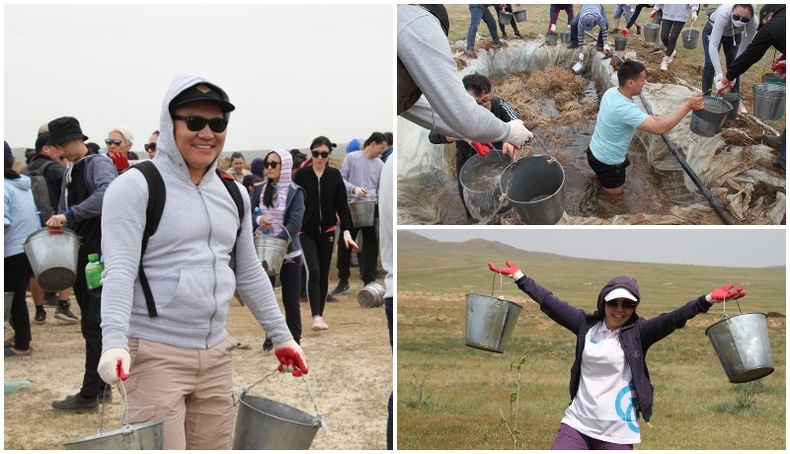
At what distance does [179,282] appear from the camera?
2.77m

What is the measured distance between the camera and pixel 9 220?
631 centimetres

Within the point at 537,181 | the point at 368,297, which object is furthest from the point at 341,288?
the point at 537,181

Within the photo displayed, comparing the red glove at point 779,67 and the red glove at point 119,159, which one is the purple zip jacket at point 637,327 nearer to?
the red glove at point 119,159

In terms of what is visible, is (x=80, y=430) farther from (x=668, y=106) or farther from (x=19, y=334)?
(x=668, y=106)

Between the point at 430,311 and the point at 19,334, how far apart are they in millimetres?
3001

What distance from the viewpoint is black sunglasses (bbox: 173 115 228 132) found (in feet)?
9.43

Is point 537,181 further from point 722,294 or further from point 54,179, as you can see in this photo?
point 54,179

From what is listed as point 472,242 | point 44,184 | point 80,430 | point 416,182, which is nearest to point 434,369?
point 472,242

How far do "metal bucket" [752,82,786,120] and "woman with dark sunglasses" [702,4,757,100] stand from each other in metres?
0.94

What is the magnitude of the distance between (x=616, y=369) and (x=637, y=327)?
0.60 feet

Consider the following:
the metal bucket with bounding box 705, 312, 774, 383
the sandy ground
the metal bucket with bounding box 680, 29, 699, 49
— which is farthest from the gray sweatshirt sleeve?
the metal bucket with bounding box 680, 29, 699, 49

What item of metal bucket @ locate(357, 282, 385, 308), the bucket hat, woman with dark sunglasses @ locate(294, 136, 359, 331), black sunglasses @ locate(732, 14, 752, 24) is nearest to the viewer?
the bucket hat

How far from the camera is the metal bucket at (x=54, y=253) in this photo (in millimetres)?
5332

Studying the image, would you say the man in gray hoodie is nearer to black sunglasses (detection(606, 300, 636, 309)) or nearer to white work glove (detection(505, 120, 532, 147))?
white work glove (detection(505, 120, 532, 147))
